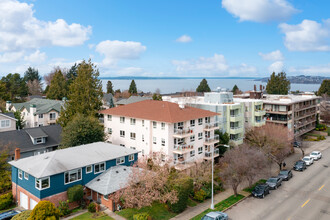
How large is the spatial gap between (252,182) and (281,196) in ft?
18.0

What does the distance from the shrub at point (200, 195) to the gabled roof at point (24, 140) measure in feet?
88.2

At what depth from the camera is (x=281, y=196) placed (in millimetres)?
34781

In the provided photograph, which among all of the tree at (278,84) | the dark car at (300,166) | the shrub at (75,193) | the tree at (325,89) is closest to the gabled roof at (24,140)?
the shrub at (75,193)

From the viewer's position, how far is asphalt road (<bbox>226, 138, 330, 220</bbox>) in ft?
95.9

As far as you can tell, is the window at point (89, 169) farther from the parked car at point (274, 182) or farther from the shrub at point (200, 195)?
the parked car at point (274, 182)

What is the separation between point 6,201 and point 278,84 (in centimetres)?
10395

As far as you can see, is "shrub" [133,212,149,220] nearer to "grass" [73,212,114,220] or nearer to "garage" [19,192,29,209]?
"grass" [73,212,114,220]

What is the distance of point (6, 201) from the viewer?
30.8 metres

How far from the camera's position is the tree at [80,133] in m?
41.6

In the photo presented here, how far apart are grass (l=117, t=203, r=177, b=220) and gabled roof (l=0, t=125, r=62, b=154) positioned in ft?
74.0

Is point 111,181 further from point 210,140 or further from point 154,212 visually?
point 210,140

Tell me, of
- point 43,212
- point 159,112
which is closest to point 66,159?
point 43,212

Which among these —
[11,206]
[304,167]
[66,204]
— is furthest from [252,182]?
[11,206]

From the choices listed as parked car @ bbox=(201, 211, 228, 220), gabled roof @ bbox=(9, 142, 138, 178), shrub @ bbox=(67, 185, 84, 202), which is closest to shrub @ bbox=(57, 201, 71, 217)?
shrub @ bbox=(67, 185, 84, 202)
